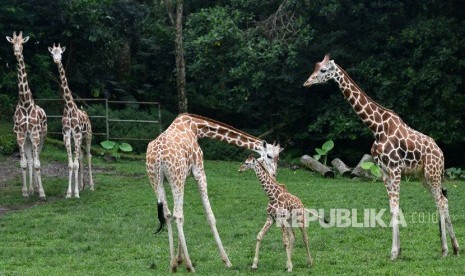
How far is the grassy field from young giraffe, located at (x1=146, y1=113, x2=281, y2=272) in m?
0.67

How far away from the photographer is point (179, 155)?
1235 centimetres

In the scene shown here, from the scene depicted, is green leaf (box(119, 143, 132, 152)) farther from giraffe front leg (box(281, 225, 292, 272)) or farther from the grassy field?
giraffe front leg (box(281, 225, 292, 272))

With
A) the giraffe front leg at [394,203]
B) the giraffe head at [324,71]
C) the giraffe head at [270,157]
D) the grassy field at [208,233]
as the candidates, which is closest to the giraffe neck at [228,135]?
the giraffe head at [270,157]

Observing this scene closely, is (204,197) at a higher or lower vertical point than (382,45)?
lower

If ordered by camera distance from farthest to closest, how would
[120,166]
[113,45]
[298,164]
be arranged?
[113,45]
[298,164]
[120,166]

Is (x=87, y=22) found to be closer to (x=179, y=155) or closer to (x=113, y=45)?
(x=113, y=45)

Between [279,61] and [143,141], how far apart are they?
4.97 m

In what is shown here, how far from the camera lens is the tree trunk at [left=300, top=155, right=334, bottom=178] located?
932 inches

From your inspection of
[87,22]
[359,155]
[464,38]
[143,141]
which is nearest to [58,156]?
[143,141]

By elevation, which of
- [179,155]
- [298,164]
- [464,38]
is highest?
[464,38]

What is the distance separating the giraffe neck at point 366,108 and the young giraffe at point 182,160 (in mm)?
1364

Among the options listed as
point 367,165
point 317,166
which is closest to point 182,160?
point 367,165

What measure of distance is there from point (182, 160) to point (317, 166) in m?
12.4

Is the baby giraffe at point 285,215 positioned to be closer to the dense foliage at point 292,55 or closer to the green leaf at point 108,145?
the dense foliage at point 292,55
